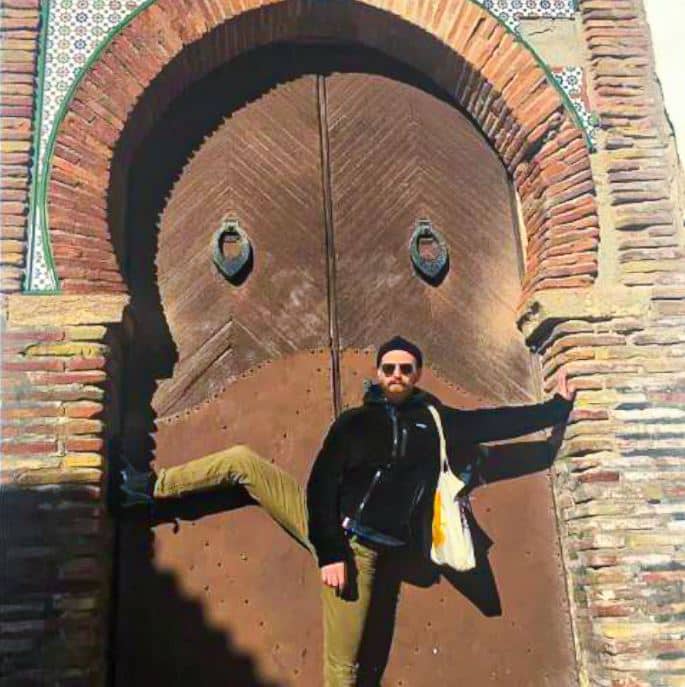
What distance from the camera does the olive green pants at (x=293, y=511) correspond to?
383 cm

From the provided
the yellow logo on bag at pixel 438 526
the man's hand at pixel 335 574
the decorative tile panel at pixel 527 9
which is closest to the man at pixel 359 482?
the man's hand at pixel 335 574

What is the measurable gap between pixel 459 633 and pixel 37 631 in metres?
1.99

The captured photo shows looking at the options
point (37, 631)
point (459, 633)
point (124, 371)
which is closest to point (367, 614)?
point (459, 633)

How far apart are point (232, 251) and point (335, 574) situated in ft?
6.13

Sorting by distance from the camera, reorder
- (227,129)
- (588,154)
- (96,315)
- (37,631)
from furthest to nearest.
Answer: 1. (227,129)
2. (588,154)
3. (96,315)
4. (37,631)

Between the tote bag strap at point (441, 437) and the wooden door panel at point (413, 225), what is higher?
the wooden door panel at point (413, 225)

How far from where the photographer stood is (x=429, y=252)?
4.68m

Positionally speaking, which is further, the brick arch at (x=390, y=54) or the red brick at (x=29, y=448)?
the brick arch at (x=390, y=54)

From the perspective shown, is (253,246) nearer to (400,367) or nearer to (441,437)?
(400,367)

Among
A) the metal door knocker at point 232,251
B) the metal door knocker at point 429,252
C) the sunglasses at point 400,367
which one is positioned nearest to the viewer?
the sunglasses at point 400,367

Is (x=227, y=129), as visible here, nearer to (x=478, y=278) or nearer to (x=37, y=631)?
(x=478, y=278)

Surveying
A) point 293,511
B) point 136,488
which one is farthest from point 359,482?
point 136,488

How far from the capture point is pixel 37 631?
3.54 metres

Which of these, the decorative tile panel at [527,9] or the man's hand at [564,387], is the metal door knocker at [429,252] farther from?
the decorative tile panel at [527,9]
